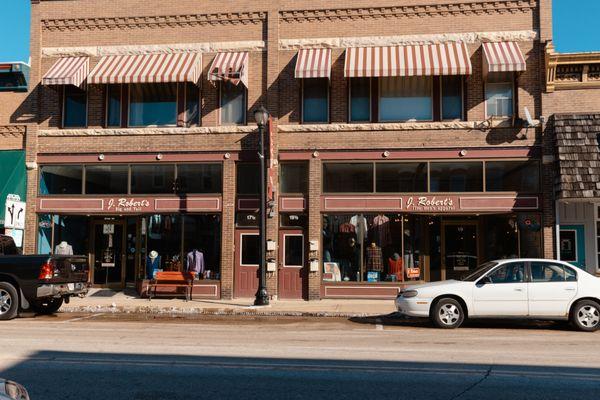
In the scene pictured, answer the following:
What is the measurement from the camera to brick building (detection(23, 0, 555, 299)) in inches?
663

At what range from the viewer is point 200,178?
1797cm

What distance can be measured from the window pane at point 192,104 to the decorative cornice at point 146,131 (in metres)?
0.41

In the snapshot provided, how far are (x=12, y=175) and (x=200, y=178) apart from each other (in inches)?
248

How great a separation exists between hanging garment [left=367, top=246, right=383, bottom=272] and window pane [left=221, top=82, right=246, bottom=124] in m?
5.92

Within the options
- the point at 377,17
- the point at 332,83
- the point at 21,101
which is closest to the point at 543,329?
the point at 332,83

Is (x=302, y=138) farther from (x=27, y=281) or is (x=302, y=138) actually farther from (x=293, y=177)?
(x=27, y=281)

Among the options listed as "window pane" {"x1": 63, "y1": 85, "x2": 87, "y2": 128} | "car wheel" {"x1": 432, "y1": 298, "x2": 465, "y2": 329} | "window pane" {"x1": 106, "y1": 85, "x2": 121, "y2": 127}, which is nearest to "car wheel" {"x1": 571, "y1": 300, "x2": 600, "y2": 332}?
"car wheel" {"x1": 432, "y1": 298, "x2": 465, "y2": 329}

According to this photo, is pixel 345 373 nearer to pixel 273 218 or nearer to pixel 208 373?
pixel 208 373

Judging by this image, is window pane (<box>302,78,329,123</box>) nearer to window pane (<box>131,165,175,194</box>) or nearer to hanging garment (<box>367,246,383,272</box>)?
hanging garment (<box>367,246,383,272</box>)

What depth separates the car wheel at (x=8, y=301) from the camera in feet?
41.5

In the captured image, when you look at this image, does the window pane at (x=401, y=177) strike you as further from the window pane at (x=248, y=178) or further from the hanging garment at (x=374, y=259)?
the window pane at (x=248, y=178)

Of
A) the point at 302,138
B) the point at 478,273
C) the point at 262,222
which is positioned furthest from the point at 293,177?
the point at 478,273

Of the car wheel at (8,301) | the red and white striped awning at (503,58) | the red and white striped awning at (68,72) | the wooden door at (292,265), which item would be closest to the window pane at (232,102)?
the wooden door at (292,265)

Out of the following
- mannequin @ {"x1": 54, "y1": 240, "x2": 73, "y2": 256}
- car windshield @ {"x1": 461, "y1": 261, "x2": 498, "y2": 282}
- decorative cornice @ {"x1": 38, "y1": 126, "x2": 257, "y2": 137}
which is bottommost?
car windshield @ {"x1": 461, "y1": 261, "x2": 498, "y2": 282}
